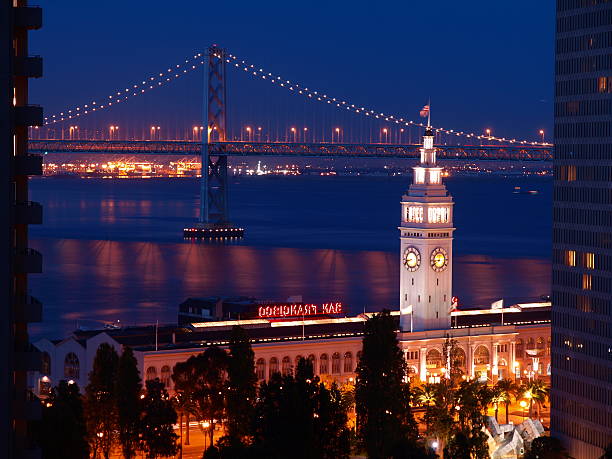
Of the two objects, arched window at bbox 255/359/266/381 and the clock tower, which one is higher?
the clock tower

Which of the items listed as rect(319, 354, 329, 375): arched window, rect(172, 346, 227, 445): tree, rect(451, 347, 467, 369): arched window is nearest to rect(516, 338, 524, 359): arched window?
rect(451, 347, 467, 369): arched window

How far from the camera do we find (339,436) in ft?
148

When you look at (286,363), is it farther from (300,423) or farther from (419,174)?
(300,423)

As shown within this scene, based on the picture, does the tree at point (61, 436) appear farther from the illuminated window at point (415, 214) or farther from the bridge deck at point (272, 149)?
the bridge deck at point (272, 149)

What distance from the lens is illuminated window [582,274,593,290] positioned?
51281 mm

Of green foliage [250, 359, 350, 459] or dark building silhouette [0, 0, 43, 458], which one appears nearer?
dark building silhouette [0, 0, 43, 458]

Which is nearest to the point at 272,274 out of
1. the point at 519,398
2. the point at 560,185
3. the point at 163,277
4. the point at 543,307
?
the point at 163,277

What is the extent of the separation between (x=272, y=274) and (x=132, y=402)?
79.1 metres

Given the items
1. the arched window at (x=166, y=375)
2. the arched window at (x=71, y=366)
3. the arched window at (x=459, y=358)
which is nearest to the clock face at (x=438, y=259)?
the arched window at (x=459, y=358)

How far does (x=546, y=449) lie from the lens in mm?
49469

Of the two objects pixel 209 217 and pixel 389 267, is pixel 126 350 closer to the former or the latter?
pixel 389 267

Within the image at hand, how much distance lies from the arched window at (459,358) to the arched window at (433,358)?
105 centimetres

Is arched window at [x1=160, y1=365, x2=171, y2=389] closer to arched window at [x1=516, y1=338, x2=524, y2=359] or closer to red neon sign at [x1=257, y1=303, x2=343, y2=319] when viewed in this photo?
red neon sign at [x1=257, y1=303, x2=343, y2=319]

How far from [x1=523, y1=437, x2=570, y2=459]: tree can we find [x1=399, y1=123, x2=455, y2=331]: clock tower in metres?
21.1
